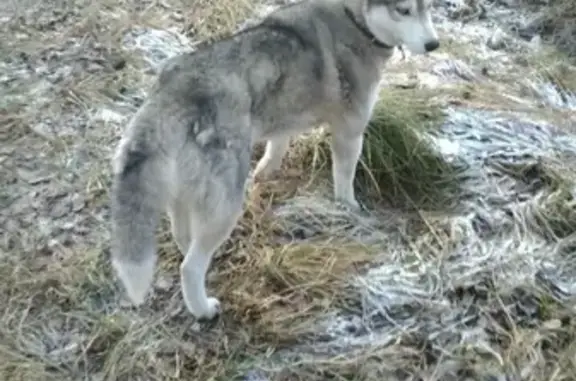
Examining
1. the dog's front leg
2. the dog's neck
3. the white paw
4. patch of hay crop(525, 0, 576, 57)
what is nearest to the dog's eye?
the dog's neck

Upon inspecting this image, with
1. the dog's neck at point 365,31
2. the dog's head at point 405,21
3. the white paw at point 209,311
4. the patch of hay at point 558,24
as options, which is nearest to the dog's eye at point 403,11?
the dog's head at point 405,21

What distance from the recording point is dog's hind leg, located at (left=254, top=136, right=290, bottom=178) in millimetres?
4027

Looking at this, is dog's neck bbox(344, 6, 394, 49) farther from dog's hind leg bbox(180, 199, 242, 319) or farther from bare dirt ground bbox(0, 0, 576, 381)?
dog's hind leg bbox(180, 199, 242, 319)

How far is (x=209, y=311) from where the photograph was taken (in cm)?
335

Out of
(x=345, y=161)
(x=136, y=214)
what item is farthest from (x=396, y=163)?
(x=136, y=214)

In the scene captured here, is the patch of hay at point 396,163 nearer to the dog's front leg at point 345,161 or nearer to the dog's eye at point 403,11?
the dog's front leg at point 345,161

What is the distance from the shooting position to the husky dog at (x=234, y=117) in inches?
112

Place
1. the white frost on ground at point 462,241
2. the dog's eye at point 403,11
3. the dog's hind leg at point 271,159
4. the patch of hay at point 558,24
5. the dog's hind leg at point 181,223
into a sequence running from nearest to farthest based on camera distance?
the dog's hind leg at point 181,223
the white frost on ground at point 462,241
the dog's eye at point 403,11
the dog's hind leg at point 271,159
the patch of hay at point 558,24

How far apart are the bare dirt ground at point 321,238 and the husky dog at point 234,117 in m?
0.22

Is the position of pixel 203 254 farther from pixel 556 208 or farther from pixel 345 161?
pixel 556 208

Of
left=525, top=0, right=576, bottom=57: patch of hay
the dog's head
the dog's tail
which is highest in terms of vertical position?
the dog's head

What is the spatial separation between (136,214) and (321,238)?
1190 mm

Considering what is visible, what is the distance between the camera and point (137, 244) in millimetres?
2773

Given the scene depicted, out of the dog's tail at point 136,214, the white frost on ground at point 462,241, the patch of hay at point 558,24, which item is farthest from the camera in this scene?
the patch of hay at point 558,24
